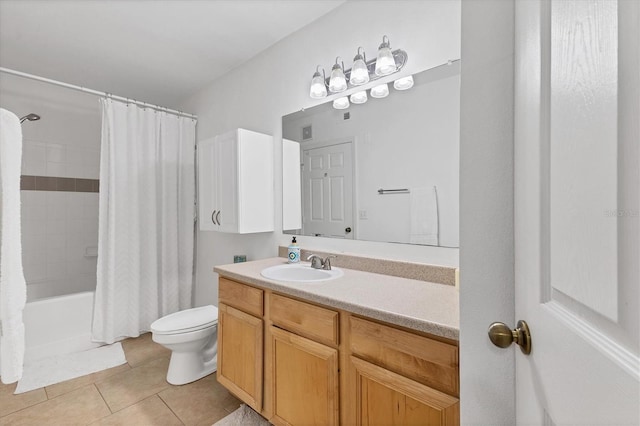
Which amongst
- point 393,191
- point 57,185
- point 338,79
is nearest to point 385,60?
point 338,79

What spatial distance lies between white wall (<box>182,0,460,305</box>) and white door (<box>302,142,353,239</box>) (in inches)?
3.9

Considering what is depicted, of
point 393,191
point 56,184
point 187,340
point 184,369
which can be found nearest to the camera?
point 393,191

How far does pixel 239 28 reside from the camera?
2.16 meters

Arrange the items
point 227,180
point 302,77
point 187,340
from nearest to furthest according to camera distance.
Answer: point 187,340 → point 302,77 → point 227,180

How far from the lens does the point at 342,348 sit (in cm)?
122

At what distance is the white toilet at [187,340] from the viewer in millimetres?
1923

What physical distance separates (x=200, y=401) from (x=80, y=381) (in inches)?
36.4

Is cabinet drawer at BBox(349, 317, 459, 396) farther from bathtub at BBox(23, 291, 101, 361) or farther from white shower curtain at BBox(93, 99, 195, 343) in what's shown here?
bathtub at BBox(23, 291, 101, 361)

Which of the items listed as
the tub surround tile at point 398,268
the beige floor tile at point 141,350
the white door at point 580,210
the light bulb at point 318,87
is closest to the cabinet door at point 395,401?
the white door at point 580,210

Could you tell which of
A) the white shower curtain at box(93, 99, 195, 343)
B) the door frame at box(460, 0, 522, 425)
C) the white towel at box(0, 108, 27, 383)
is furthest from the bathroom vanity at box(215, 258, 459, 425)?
the white shower curtain at box(93, 99, 195, 343)

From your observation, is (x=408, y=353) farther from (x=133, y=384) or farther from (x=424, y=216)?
(x=133, y=384)

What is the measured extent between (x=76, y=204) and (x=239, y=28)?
2.65 meters

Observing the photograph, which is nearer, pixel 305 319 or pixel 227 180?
pixel 305 319

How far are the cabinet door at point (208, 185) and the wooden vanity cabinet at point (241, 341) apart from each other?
2.53 ft
